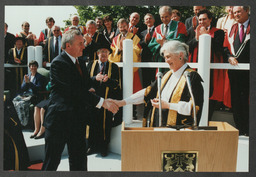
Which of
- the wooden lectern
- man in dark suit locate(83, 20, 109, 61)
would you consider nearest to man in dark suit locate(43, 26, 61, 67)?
man in dark suit locate(83, 20, 109, 61)

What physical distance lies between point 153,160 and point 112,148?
135cm

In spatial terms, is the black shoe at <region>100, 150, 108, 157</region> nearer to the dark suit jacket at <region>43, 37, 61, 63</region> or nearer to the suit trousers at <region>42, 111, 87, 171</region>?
the suit trousers at <region>42, 111, 87, 171</region>

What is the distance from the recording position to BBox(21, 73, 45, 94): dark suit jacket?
3.97 metres

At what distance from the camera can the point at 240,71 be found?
3555 millimetres

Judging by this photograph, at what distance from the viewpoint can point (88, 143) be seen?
3.94 meters

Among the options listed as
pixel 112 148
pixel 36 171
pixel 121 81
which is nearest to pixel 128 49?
pixel 121 81

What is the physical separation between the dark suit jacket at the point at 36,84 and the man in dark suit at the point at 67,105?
0.88 m

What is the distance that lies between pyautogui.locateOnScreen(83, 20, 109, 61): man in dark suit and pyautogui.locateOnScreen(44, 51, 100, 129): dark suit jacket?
1.91 ft

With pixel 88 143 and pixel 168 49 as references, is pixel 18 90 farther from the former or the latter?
pixel 168 49

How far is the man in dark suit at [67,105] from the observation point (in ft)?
10.4

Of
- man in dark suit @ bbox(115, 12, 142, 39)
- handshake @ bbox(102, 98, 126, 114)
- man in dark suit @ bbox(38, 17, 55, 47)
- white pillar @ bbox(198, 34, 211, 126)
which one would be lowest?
handshake @ bbox(102, 98, 126, 114)

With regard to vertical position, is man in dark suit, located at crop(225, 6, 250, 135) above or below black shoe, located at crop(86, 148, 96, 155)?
above

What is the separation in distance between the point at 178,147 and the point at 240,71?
1528mm

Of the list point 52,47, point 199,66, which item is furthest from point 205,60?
point 52,47
